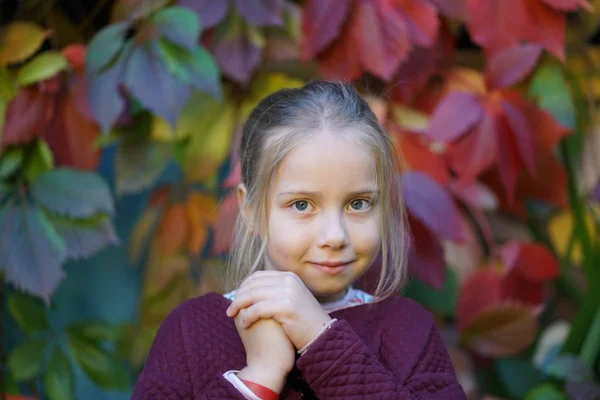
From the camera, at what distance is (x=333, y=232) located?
36.2 inches

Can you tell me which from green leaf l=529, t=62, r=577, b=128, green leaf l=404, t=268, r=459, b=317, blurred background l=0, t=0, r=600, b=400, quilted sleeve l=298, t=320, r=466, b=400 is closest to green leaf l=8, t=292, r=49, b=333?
blurred background l=0, t=0, r=600, b=400

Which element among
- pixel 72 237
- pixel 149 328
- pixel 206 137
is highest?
pixel 206 137

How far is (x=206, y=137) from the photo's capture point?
1.57m

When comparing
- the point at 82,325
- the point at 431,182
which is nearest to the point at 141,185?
the point at 82,325

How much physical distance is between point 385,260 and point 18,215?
736 mm

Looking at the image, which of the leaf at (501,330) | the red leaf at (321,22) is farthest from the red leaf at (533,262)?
the red leaf at (321,22)

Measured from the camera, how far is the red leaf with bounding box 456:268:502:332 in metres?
1.58

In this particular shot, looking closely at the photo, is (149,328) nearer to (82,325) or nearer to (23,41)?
(82,325)

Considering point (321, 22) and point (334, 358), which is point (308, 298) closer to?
point (334, 358)

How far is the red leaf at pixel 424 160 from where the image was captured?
57.8 inches

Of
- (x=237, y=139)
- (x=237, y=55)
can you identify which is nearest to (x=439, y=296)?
(x=237, y=139)

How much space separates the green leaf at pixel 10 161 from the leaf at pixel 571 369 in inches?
43.8

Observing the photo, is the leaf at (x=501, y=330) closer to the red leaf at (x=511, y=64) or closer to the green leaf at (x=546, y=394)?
the green leaf at (x=546, y=394)

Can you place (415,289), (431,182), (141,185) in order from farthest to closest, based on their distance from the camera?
(415,289), (141,185), (431,182)
